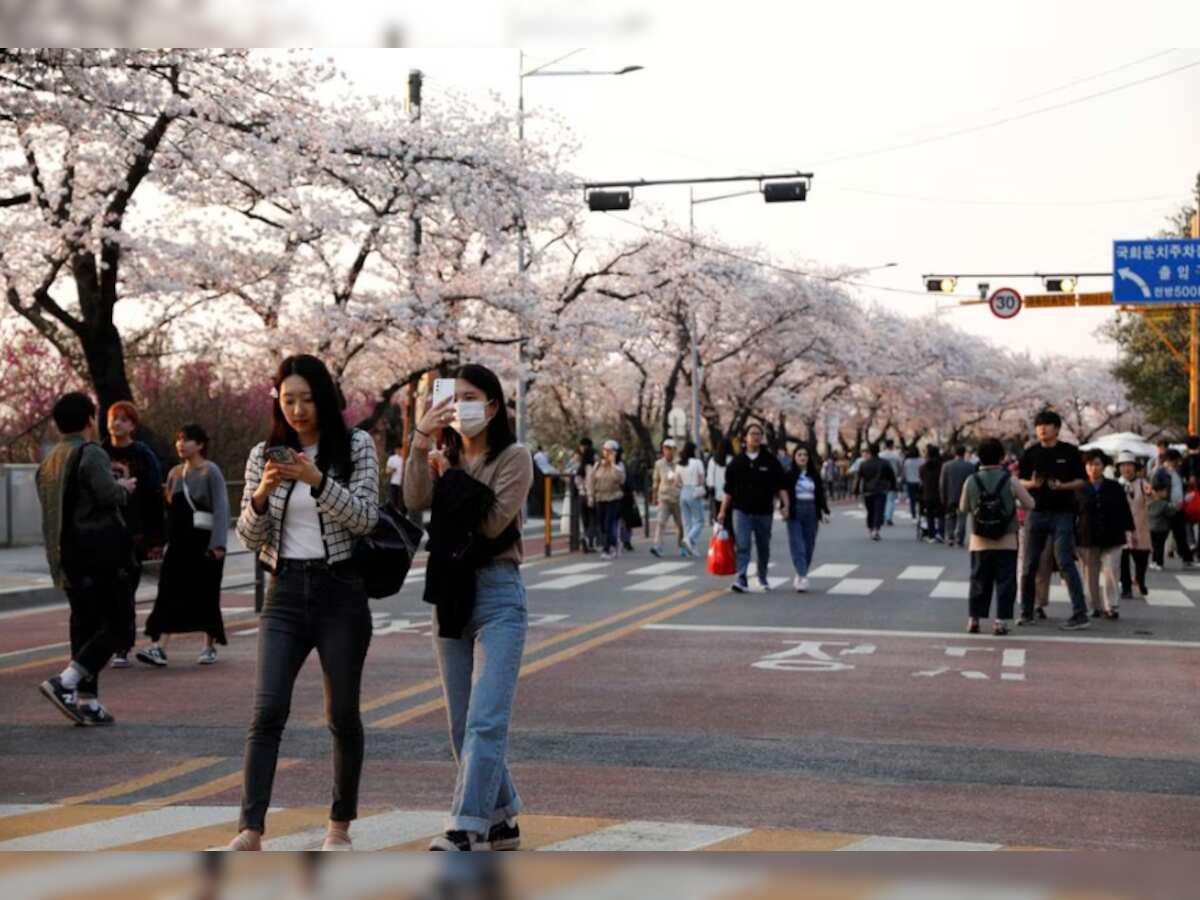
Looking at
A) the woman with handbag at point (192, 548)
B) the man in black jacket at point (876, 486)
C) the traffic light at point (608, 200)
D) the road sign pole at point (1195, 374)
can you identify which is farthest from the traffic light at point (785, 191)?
the road sign pole at point (1195, 374)

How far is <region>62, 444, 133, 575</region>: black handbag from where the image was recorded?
999 centimetres

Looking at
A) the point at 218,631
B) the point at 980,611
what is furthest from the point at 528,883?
the point at 980,611

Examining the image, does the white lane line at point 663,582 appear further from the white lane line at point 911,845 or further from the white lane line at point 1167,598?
the white lane line at point 911,845

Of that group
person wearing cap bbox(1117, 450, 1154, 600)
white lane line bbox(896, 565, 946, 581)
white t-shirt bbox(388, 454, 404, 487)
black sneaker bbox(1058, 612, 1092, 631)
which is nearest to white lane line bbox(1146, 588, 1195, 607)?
person wearing cap bbox(1117, 450, 1154, 600)

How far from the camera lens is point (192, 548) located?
1259 centimetres

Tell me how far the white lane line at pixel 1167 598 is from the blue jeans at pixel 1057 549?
11.5 ft

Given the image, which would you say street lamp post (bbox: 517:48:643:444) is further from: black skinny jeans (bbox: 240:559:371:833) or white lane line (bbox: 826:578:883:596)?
black skinny jeans (bbox: 240:559:371:833)

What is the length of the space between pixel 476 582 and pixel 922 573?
17119mm

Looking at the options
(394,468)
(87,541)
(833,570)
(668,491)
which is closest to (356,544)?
(87,541)

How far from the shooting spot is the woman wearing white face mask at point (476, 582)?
20.6 feet

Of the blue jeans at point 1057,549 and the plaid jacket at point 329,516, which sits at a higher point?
the plaid jacket at point 329,516

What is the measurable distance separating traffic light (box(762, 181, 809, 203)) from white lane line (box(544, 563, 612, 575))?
279 inches

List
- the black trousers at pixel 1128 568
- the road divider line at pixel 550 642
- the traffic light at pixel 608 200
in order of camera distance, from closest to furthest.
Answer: the road divider line at pixel 550 642
the black trousers at pixel 1128 568
the traffic light at pixel 608 200

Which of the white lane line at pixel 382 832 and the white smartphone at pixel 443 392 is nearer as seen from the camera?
the white smartphone at pixel 443 392
